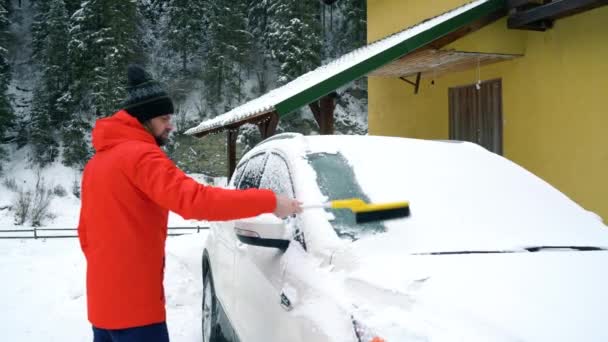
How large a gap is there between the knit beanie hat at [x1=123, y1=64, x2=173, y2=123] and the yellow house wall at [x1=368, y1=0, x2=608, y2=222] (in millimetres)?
5891

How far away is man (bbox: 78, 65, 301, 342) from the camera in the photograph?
1.90 m

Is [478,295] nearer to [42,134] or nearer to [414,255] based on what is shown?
[414,255]

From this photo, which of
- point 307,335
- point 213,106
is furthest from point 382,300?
point 213,106

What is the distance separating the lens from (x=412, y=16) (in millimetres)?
10102

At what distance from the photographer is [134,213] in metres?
1.98

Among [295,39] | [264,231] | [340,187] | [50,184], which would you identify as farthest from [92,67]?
[264,231]

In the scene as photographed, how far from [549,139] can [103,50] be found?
29718 millimetres

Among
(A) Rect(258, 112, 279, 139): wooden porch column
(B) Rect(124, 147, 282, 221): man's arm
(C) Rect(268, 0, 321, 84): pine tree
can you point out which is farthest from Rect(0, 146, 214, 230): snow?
(B) Rect(124, 147, 282, 221): man's arm

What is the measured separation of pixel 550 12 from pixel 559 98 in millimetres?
1244

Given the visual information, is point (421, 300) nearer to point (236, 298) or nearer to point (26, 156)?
point (236, 298)

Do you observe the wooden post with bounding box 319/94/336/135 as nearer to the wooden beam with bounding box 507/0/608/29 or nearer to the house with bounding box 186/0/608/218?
the house with bounding box 186/0/608/218

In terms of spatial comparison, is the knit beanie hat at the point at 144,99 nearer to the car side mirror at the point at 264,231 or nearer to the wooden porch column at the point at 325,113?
the car side mirror at the point at 264,231

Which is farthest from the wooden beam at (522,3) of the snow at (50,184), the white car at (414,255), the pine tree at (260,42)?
the pine tree at (260,42)

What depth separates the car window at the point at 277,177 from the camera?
2.61 m
